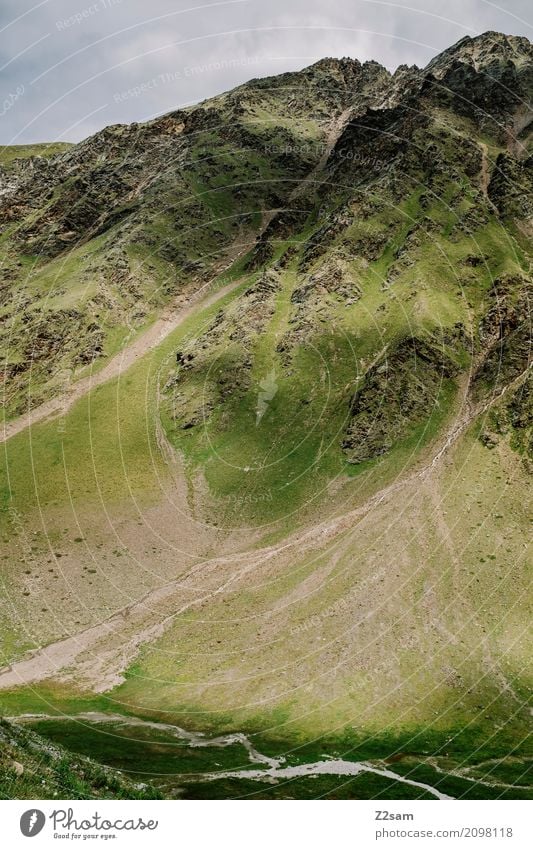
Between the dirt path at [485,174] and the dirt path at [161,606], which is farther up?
the dirt path at [485,174]

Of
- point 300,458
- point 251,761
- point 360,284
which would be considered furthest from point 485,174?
point 251,761

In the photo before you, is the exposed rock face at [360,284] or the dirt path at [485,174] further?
the dirt path at [485,174]

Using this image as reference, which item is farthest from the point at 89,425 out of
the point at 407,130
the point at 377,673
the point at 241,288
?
the point at 407,130

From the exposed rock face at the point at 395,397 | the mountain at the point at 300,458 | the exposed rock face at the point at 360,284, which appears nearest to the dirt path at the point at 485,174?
the exposed rock face at the point at 360,284

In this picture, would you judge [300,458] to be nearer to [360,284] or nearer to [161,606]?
[161,606]

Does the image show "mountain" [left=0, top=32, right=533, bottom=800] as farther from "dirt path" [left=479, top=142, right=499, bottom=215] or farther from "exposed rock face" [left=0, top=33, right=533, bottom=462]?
"dirt path" [left=479, top=142, right=499, bottom=215]

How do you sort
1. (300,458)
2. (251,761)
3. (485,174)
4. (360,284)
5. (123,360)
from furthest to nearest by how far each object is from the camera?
1. (485,174)
2. (123,360)
3. (360,284)
4. (300,458)
5. (251,761)

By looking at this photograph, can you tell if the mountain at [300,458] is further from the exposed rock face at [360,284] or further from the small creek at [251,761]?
the small creek at [251,761]
